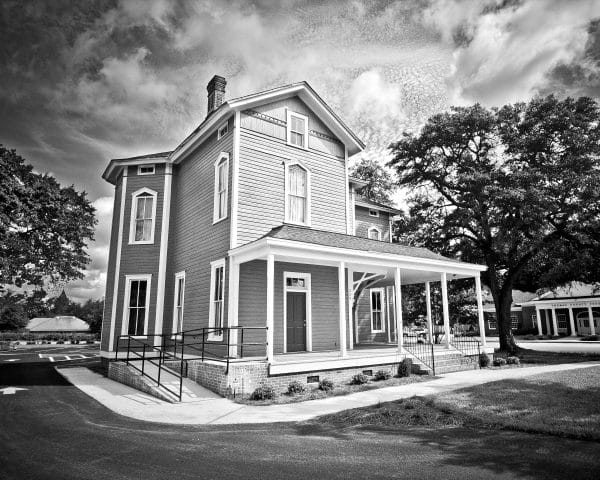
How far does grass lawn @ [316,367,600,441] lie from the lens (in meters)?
7.39

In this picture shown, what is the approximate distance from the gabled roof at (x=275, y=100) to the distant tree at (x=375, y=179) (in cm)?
1776

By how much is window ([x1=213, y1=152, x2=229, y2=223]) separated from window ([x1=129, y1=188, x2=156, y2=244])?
167 inches

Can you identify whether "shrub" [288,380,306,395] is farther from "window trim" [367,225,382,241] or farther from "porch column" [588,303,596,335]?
"porch column" [588,303,596,335]

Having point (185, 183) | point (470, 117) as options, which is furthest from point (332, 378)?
point (470, 117)

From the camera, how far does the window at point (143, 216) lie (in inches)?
693

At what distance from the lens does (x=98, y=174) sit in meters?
20.0

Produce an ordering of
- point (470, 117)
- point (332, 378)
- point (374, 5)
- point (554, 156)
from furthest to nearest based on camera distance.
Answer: point (470, 117), point (554, 156), point (374, 5), point (332, 378)

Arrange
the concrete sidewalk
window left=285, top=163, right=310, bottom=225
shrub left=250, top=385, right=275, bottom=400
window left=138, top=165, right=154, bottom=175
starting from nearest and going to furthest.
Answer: the concrete sidewalk
shrub left=250, top=385, right=275, bottom=400
window left=285, top=163, right=310, bottom=225
window left=138, top=165, right=154, bottom=175

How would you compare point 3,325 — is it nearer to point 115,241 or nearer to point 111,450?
point 115,241

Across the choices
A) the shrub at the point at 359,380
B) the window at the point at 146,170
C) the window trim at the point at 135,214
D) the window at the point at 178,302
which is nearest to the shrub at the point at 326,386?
the shrub at the point at 359,380

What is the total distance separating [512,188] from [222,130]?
14.0 m

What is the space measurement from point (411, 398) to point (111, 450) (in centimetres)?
646

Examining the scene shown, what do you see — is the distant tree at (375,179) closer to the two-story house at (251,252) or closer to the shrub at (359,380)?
the two-story house at (251,252)

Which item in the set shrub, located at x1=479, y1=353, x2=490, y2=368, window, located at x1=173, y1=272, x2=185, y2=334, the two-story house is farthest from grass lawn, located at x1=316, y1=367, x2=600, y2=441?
window, located at x1=173, y1=272, x2=185, y2=334
